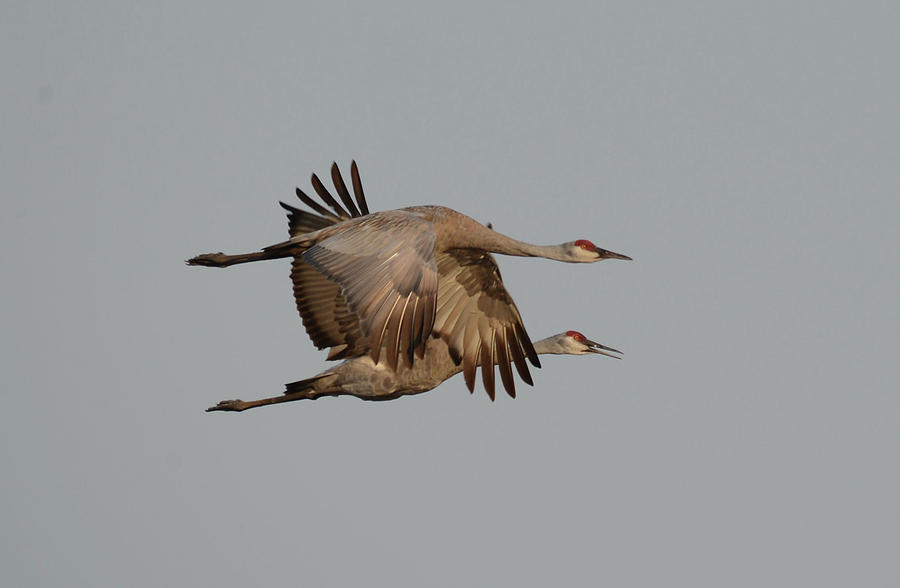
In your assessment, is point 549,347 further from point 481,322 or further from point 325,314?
point 325,314

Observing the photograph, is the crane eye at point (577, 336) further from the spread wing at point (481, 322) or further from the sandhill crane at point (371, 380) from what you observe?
the sandhill crane at point (371, 380)

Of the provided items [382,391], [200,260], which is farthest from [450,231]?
[200,260]

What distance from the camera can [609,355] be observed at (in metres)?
14.7

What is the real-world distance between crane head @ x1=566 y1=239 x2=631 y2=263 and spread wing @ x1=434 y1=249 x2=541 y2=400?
0.75 meters

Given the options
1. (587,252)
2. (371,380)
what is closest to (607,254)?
(587,252)

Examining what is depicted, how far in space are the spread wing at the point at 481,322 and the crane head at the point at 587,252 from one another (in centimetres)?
75

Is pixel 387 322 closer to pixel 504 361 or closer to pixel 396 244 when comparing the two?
pixel 396 244

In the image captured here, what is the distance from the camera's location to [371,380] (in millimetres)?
13523

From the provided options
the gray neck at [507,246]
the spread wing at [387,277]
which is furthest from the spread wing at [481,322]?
the spread wing at [387,277]

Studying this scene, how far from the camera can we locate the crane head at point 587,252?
14031 millimetres

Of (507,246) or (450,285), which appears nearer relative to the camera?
(507,246)

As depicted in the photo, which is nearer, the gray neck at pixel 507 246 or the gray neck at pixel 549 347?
the gray neck at pixel 507 246

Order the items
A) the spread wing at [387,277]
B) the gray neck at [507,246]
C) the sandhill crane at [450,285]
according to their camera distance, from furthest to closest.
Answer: the gray neck at [507,246] < the sandhill crane at [450,285] < the spread wing at [387,277]

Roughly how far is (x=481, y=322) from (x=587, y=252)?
4.01 feet
